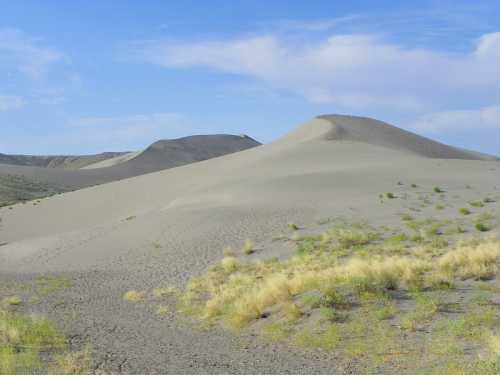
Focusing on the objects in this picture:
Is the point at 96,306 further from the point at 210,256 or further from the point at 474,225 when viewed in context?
the point at 474,225

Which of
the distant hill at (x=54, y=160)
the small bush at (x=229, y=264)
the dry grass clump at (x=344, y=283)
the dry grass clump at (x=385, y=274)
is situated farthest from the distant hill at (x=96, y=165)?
the dry grass clump at (x=385, y=274)

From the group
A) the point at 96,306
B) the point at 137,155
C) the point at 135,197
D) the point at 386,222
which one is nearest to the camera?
the point at 96,306

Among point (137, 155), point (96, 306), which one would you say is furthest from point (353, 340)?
point (137, 155)

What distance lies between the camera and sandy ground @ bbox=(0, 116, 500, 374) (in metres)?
10.1

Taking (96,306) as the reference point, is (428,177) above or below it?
above

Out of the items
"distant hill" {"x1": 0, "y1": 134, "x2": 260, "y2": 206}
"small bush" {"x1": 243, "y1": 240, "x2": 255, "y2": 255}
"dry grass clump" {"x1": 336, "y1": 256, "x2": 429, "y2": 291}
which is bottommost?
"small bush" {"x1": 243, "y1": 240, "x2": 255, "y2": 255}

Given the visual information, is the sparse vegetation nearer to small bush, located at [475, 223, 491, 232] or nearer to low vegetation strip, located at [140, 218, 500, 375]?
low vegetation strip, located at [140, 218, 500, 375]

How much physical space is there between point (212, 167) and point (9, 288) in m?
35.0

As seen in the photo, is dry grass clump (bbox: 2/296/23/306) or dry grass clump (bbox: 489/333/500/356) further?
dry grass clump (bbox: 2/296/23/306)

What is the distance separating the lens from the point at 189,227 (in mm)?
25500

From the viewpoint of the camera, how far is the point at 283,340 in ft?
33.9

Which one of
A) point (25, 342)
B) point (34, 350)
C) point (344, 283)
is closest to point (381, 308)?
point (344, 283)

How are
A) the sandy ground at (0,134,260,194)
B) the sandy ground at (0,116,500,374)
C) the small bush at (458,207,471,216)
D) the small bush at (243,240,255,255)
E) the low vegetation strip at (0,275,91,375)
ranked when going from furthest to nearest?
the sandy ground at (0,134,260,194) < the small bush at (458,207,471,216) < the small bush at (243,240,255,255) < the sandy ground at (0,116,500,374) < the low vegetation strip at (0,275,91,375)

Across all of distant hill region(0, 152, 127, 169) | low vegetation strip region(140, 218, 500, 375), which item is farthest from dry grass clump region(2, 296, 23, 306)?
distant hill region(0, 152, 127, 169)
